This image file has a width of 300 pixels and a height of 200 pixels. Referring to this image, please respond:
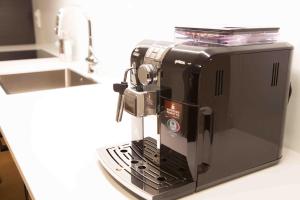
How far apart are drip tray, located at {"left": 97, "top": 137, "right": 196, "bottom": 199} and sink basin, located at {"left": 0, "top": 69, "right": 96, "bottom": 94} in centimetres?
110

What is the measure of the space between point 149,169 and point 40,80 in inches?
60.5

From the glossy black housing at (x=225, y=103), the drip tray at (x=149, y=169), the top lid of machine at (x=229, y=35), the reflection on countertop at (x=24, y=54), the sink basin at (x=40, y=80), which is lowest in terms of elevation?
the sink basin at (x=40, y=80)

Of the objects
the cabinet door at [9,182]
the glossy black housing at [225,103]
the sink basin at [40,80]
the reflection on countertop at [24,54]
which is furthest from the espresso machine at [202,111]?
the reflection on countertop at [24,54]

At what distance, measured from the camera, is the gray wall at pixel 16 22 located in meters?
3.23

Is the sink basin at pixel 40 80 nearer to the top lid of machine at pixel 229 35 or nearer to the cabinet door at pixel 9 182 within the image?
the cabinet door at pixel 9 182

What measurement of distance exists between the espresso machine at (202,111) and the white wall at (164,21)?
11 centimetres

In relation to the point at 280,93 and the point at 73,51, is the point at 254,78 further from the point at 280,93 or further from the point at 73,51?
the point at 73,51

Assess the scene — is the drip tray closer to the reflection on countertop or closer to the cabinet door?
the cabinet door

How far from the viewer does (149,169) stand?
29.4 inches

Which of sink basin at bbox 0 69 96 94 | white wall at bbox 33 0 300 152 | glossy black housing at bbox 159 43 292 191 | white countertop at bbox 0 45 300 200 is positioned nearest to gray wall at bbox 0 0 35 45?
white wall at bbox 33 0 300 152

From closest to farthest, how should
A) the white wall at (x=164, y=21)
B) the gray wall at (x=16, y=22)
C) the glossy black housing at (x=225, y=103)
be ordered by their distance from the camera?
1. the glossy black housing at (x=225, y=103)
2. the white wall at (x=164, y=21)
3. the gray wall at (x=16, y=22)

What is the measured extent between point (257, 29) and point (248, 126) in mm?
227

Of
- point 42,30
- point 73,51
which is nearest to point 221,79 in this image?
point 73,51

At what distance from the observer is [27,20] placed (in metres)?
3.37
